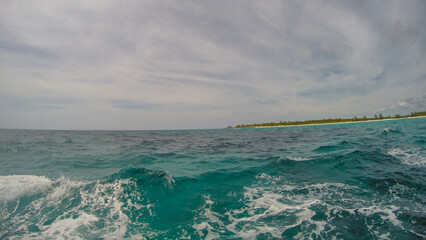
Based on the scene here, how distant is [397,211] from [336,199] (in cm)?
155

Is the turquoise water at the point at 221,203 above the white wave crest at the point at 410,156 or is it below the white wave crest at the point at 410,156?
below

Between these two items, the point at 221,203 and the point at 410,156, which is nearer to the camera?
the point at 221,203

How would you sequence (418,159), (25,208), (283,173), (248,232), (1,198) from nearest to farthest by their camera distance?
1. (248,232)
2. (25,208)
3. (1,198)
4. (283,173)
5. (418,159)

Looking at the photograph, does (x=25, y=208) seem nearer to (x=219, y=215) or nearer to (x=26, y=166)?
(x=219, y=215)

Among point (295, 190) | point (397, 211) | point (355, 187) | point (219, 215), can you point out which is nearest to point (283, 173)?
point (295, 190)

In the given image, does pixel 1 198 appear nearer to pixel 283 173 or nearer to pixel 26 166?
pixel 26 166

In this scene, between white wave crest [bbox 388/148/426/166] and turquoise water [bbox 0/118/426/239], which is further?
white wave crest [bbox 388/148/426/166]

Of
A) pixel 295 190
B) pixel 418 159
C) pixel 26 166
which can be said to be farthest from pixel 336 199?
pixel 26 166

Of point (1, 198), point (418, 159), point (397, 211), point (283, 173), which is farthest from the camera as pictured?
point (418, 159)

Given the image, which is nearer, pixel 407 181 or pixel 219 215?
pixel 219 215

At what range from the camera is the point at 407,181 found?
7812mm

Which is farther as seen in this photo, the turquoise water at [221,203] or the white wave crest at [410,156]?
the white wave crest at [410,156]

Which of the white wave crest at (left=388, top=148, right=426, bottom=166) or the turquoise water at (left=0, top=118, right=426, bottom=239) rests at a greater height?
the white wave crest at (left=388, top=148, right=426, bottom=166)

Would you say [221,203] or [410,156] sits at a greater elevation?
[410,156]
